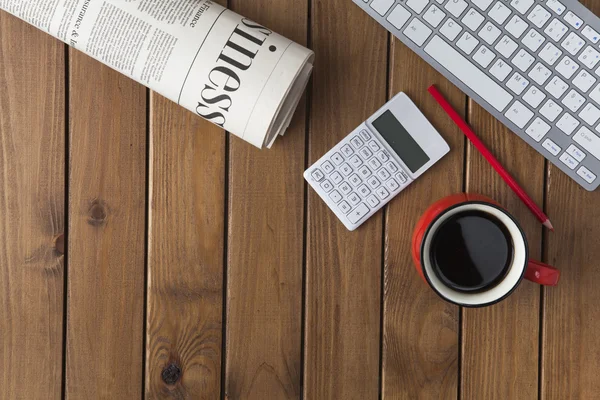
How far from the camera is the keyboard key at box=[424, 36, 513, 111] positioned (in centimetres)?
57

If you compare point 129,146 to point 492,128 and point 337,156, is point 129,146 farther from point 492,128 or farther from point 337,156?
point 492,128

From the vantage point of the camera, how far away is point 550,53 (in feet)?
1.86

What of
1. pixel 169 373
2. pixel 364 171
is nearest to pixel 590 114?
pixel 364 171

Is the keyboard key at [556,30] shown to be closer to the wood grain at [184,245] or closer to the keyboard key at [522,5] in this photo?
the keyboard key at [522,5]

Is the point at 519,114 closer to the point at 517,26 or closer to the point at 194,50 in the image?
the point at 517,26

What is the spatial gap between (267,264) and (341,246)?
8 centimetres

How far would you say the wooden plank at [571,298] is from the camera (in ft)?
1.95

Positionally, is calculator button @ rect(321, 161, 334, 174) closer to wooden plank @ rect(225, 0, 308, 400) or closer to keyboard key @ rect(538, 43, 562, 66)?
wooden plank @ rect(225, 0, 308, 400)

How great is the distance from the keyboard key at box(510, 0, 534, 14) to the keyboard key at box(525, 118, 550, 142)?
0.11 metres

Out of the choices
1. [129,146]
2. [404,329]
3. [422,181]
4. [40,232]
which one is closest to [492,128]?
[422,181]

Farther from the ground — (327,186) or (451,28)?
(451,28)

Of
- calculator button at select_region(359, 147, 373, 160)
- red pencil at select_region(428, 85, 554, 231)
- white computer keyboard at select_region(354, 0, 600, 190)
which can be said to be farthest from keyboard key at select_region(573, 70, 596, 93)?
calculator button at select_region(359, 147, 373, 160)

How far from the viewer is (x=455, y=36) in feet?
1.87

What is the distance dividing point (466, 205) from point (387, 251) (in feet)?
0.35
